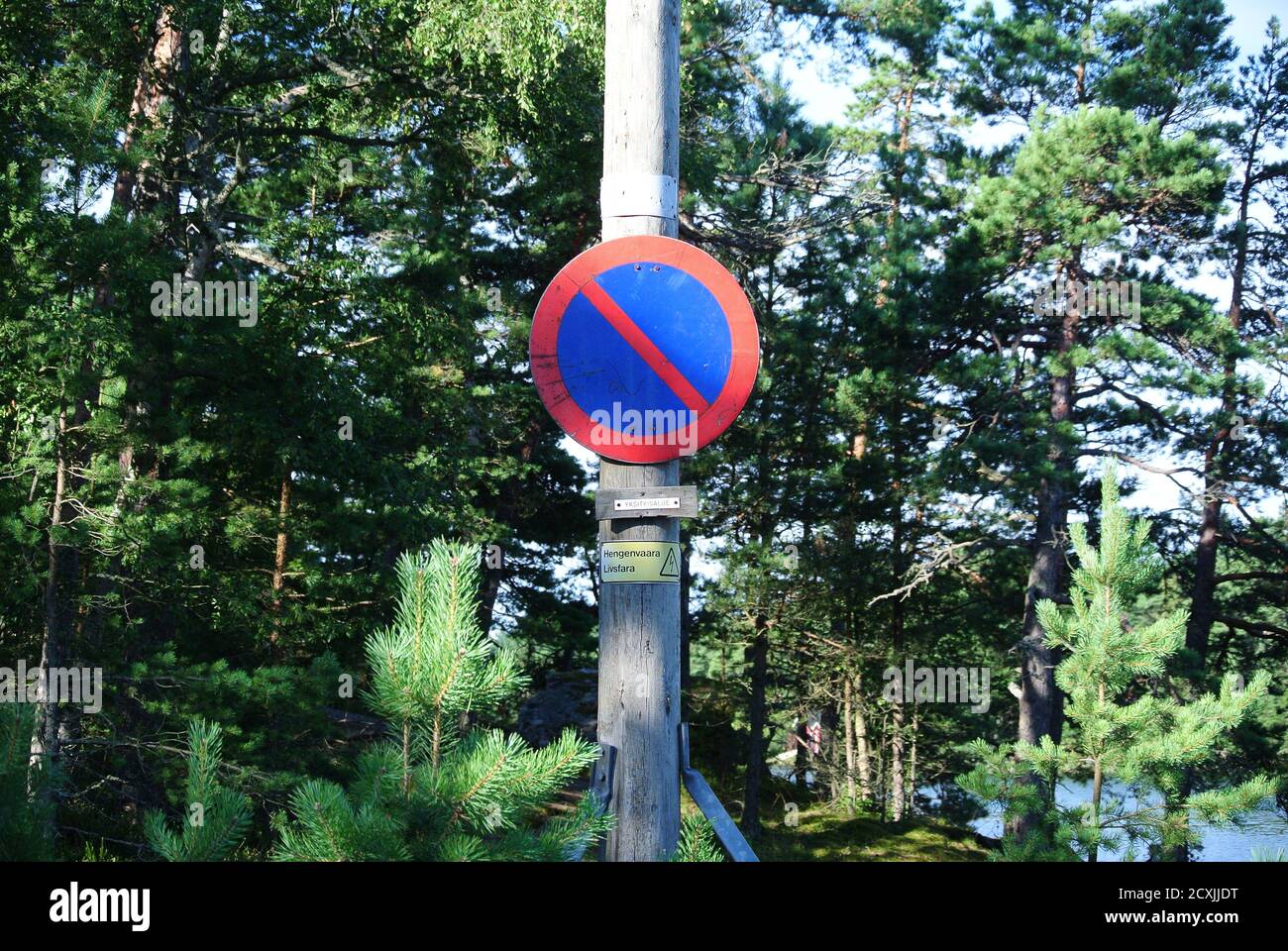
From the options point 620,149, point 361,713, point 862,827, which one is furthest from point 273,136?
point 862,827

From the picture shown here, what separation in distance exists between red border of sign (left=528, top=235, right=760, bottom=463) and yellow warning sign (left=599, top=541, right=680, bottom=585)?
272 mm

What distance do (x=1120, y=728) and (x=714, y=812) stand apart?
2441mm

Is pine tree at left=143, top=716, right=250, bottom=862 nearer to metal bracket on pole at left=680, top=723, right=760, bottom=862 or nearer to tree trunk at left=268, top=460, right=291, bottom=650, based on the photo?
metal bracket on pole at left=680, top=723, right=760, bottom=862

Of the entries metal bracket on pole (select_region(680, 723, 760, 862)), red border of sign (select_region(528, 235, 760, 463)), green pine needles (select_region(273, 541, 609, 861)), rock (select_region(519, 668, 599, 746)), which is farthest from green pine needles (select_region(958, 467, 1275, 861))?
rock (select_region(519, 668, 599, 746))

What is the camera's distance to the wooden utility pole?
3523 millimetres

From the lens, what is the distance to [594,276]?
3643mm

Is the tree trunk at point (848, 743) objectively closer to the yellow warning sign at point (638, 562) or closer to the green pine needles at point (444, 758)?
the yellow warning sign at point (638, 562)

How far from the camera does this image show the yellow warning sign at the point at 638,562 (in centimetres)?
359

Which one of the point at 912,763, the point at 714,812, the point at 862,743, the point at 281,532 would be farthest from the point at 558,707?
the point at 714,812

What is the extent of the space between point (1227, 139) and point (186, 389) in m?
16.4

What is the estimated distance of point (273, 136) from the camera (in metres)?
12.8

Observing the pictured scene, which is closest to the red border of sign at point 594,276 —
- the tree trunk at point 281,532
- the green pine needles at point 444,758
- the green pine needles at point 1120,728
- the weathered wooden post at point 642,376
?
the weathered wooden post at point 642,376

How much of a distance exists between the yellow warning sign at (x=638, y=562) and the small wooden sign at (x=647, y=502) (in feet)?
0.31
